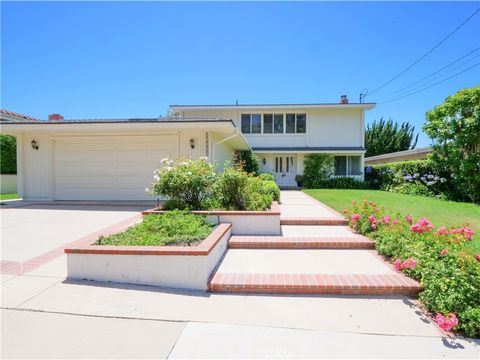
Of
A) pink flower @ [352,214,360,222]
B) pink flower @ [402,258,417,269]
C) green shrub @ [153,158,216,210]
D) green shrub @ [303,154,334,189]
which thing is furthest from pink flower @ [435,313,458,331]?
green shrub @ [303,154,334,189]

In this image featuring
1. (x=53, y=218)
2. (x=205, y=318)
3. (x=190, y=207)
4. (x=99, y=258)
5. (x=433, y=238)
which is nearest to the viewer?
(x=205, y=318)

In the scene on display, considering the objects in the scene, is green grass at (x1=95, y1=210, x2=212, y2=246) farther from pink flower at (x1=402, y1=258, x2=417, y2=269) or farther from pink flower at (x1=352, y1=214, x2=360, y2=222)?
pink flower at (x1=352, y1=214, x2=360, y2=222)

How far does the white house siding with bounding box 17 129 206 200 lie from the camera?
34.4 ft

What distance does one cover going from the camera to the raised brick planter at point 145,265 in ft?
11.6

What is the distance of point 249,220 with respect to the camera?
5691 mm

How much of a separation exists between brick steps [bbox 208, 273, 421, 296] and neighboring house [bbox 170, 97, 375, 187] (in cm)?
1483

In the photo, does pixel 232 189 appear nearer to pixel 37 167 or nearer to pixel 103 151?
pixel 103 151

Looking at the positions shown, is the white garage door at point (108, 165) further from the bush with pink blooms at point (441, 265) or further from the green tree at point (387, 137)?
the green tree at point (387, 137)

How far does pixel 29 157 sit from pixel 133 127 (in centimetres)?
543

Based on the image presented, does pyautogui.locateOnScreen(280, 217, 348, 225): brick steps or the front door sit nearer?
pyautogui.locateOnScreen(280, 217, 348, 225): brick steps

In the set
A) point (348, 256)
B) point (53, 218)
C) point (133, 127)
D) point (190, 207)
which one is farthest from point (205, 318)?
→ point (133, 127)

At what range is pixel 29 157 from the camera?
1084 centimetres

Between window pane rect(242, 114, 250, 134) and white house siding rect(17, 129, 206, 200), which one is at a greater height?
window pane rect(242, 114, 250, 134)

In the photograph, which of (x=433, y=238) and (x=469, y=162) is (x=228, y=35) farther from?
(x=469, y=162)
